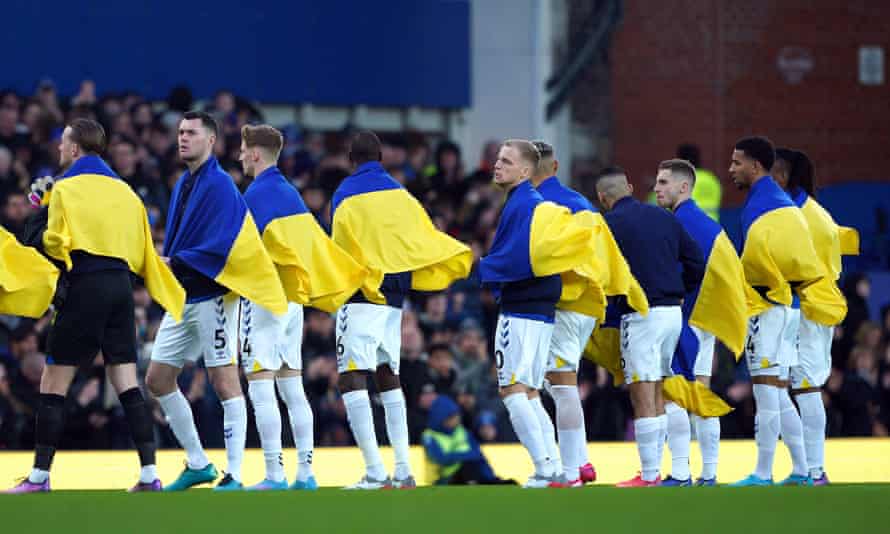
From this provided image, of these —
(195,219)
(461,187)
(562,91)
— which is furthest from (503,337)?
(562,91)

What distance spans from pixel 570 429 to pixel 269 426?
1998 millimetres

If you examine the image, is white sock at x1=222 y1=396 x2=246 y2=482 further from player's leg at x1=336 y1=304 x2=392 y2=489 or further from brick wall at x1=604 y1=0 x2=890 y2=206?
brick wall at x1=604 y1=0 x2=890 y2=206

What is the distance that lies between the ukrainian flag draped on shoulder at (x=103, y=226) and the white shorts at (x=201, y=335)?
230 millimetres

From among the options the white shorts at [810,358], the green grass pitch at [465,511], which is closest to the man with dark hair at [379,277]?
the green grass pitch at [465,511]

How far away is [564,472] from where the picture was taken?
10.9 metres

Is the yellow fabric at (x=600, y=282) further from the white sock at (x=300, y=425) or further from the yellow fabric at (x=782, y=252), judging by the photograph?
the white sock at (x=300, y=425)

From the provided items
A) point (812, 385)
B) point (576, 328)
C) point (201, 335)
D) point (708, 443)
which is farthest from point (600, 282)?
point (201, 335)

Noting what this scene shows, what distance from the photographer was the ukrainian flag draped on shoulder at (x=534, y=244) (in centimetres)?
1060

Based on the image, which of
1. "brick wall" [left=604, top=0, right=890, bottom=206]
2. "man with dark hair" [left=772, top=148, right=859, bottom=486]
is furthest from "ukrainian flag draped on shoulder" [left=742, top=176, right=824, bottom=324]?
"brick wall" [left=604, top=0, right=890, bottom=206]

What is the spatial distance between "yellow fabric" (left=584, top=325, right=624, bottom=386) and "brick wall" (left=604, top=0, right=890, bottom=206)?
33.3 feet

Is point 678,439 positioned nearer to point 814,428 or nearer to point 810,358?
point 814,428

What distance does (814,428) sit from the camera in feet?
38.4

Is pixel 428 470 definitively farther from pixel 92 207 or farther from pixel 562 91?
pixel 562 91

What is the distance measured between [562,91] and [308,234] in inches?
463
